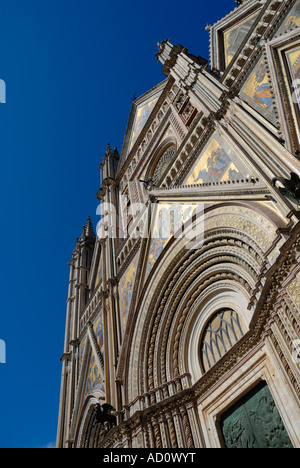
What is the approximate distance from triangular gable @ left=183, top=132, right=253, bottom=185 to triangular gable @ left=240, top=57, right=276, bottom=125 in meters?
0.94

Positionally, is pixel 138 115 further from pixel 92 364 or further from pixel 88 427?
pixel 88 427

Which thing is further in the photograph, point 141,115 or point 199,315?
point 141,115

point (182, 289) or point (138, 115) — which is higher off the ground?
point (138, 115)

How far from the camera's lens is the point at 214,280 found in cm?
899

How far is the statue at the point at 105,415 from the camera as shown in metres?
9.01

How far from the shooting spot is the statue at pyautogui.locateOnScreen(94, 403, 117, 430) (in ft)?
29.6

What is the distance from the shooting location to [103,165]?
63.9 ft

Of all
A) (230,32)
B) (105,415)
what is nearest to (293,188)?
(105,415)

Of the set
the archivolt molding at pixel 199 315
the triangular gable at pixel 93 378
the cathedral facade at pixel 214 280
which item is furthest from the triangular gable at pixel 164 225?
the triangular gable at pixel 93 378

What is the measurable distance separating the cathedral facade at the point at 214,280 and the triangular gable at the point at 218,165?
46 millimetres

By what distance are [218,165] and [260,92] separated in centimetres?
175

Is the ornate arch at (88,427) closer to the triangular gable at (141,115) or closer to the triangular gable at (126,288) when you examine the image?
the triangular gable at (126,288)
